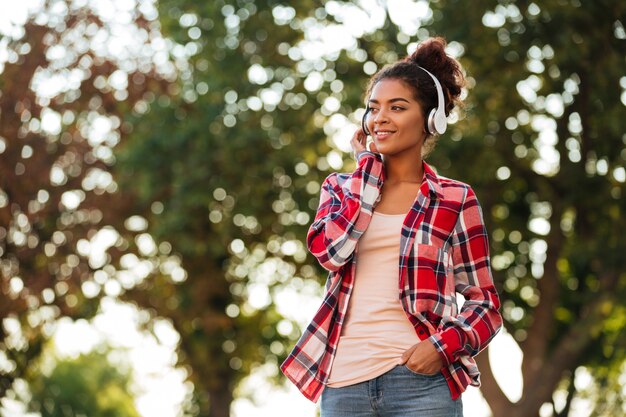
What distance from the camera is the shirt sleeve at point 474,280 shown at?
3828mm

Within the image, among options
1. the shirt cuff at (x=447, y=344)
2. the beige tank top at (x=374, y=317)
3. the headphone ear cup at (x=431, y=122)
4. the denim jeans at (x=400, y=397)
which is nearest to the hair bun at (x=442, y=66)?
the headphone ear cup at (x=431, y=122)

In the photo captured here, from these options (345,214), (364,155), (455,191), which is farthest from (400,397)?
(364,155)

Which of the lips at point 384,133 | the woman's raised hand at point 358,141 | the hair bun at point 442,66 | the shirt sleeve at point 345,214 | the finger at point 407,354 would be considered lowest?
the finger at point 407,354

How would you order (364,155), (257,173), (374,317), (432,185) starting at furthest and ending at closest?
1. (257,173)
2. (364,155)
3. (432,185)
4. (374,317)

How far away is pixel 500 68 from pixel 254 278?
793cm

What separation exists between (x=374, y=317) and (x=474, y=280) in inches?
14.7

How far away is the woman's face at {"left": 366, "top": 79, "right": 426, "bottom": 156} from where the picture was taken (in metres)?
4.00

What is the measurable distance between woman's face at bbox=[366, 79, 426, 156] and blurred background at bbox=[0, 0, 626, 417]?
11.0m

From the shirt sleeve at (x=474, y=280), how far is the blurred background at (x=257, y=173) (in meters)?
11.1

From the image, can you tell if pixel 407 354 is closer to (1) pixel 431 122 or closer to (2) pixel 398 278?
(2) pixel 398 278

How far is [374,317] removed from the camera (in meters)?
3.83

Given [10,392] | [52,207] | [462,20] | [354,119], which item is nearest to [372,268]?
[462,20]

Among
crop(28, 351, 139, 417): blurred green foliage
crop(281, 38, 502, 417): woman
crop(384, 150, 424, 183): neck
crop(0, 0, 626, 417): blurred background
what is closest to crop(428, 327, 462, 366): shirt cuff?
crop(281, 38, 502, 417): woman

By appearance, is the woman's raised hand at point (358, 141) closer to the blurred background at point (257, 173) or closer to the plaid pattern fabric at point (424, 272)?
the plaid pattern fabric at point (424, 272)
